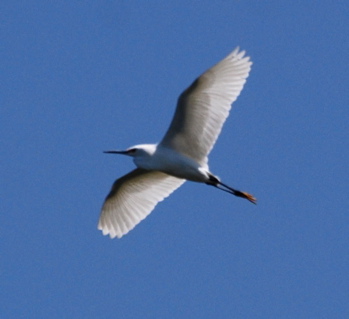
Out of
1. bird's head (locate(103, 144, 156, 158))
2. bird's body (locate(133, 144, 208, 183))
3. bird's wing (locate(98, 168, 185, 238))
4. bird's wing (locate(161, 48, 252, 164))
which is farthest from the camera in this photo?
bird's wing (locate(98, 168, 185, 238))

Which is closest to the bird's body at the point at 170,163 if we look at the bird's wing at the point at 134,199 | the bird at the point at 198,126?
the bird at the point at 198,126

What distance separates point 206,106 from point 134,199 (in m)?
3.07

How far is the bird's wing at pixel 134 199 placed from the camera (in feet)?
74.1

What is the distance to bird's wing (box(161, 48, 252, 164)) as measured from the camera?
20.3 metres

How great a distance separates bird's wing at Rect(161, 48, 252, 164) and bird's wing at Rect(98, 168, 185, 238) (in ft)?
6.37

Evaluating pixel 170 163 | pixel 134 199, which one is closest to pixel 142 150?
pixel 170 163

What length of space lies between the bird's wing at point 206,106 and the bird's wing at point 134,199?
76.4 inches

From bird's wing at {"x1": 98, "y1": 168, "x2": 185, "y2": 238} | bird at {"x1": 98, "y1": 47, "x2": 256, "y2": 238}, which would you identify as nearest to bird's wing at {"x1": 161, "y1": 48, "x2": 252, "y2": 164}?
bird at {"x1": 98, "y1": 47, "x2": 256, "y2": 238}

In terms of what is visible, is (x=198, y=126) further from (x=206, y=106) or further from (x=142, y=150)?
(x=142, y=150)

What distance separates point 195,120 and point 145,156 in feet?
3.65

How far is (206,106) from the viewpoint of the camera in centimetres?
2045

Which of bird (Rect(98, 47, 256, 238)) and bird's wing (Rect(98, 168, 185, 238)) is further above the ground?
bird (Rect(98, 47, 256, 238))

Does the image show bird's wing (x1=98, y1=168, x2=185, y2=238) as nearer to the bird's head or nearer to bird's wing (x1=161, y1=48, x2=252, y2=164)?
the bird's head

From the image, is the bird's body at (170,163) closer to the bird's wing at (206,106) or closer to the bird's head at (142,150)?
the bird's head at (142,150)
